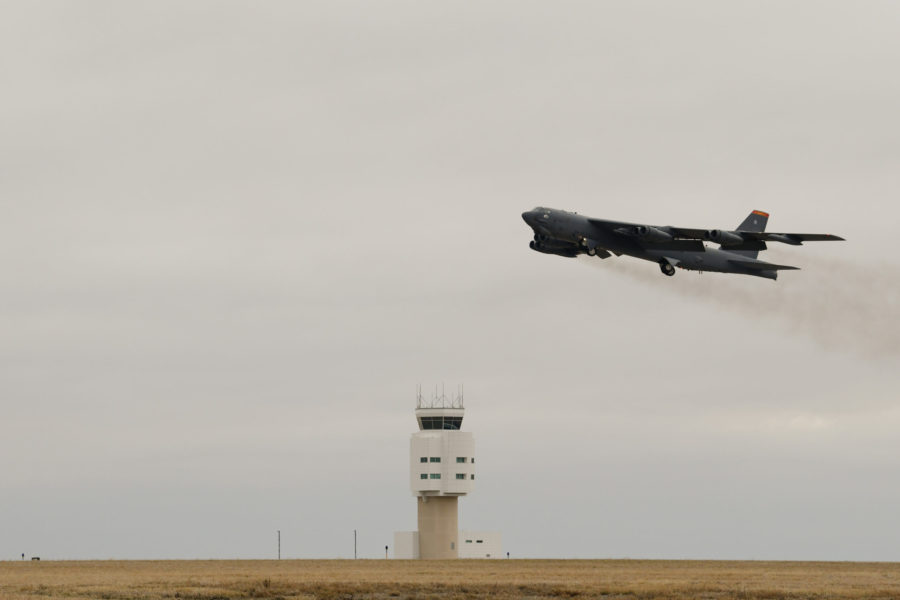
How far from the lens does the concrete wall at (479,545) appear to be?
132m

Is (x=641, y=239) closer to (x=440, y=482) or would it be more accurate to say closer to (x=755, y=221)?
(x=755, y=221)

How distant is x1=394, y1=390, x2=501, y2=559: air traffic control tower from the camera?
132 m

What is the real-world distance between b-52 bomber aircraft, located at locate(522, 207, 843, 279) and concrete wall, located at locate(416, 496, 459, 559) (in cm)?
5960

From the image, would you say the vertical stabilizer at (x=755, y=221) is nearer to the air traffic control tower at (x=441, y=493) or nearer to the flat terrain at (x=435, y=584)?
the flat terrain at (x=435, y=584)

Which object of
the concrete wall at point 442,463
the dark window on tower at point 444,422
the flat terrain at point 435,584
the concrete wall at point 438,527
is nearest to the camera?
the flat terrain at point 435,584

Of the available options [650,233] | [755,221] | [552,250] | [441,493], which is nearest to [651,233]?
[650,233]

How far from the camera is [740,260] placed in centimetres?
8238

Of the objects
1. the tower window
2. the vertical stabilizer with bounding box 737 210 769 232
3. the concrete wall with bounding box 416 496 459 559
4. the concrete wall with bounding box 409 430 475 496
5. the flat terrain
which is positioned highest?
the vertical stabilizer with bounding box 737 210 769 232

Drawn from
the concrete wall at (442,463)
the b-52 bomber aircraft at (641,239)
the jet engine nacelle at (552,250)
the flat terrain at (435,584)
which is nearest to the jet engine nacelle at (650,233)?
the b-52 bomber aircraft at (641,239)

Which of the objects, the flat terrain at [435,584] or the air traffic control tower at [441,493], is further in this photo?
the air traffic control tower at [441,493]

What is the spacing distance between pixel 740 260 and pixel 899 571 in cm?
3290

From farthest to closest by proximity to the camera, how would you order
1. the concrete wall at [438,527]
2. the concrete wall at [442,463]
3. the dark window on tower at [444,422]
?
the dark window on tower at [444,422], the concrete wall at [442,463], the concrete wall at [438,527]

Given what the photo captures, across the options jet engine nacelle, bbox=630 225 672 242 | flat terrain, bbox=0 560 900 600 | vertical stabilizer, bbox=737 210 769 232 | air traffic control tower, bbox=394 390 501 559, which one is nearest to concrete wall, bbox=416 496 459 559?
air traffic control tower, bbox=394 390 501 559

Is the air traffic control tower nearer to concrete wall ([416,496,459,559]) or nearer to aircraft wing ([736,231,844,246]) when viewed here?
concrete wall ([416,496,459,559])
